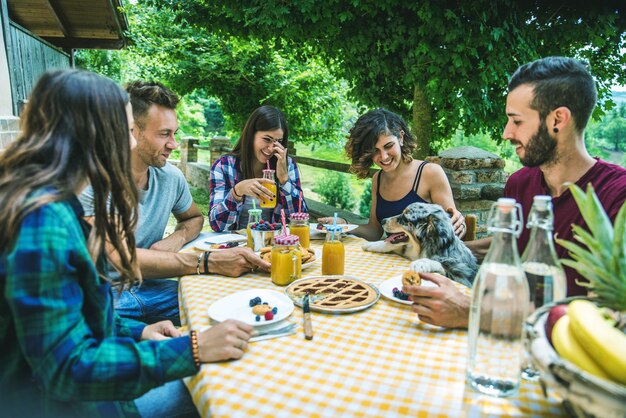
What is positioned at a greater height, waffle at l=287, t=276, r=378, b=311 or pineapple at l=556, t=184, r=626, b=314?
pineapple at l=556, t=184, r=626, b=314

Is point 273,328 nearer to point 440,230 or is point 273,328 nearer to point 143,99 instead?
point 440,230

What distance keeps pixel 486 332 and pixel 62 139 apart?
118 centimetres

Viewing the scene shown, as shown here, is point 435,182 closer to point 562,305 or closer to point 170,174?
point 170,174

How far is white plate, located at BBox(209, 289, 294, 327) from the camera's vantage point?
1473 mm

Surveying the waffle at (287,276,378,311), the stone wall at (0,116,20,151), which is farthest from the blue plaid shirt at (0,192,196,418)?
the stone wall at (0,116,20,151)

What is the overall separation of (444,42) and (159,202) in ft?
11.2

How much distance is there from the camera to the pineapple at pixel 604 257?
85 cm

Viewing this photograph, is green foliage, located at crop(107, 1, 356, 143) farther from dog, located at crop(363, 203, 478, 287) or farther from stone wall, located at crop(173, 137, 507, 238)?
dog, located at crop(363, 203, 478, 287)

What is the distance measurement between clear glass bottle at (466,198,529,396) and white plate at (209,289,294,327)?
662 millimetres

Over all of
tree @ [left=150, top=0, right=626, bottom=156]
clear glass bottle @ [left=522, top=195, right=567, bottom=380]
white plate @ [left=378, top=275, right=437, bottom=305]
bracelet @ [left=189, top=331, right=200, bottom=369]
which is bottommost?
bracelet @ [left=189, top=331, right=200, bottom=369]

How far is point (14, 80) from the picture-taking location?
17.6 ft

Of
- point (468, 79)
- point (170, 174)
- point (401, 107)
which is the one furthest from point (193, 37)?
point (170, 174)

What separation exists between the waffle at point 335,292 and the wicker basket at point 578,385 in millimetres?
855

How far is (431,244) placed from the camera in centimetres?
235
